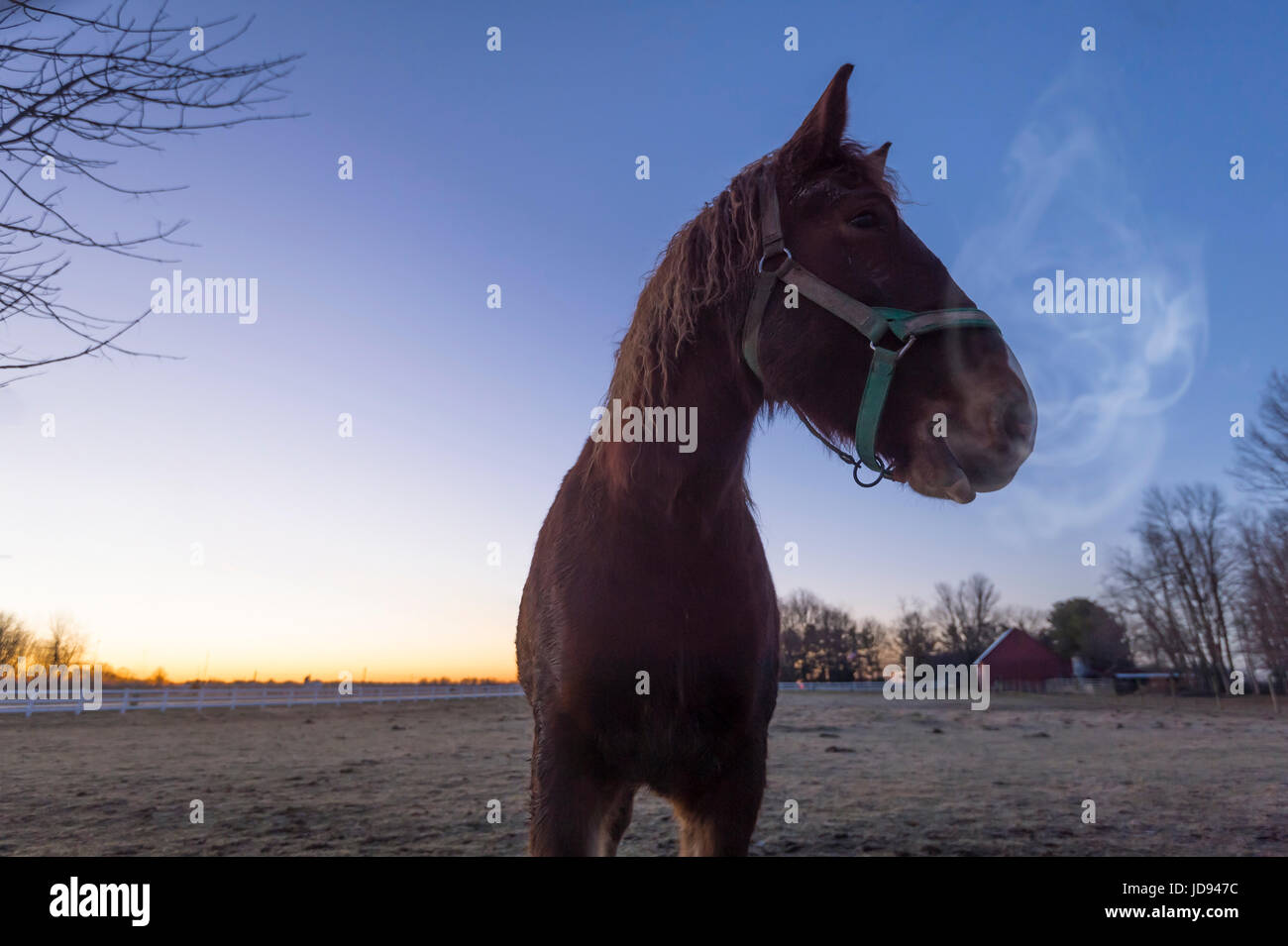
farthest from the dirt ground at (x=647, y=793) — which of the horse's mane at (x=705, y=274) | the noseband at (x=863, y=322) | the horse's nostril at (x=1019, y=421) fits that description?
the horse's nostril at (x=1019, y=421)

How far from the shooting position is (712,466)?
2230mm

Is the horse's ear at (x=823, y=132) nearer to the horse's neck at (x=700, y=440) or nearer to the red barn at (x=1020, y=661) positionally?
the horse's neck at (x=700, y=440)

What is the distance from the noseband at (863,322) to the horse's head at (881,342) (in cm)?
1

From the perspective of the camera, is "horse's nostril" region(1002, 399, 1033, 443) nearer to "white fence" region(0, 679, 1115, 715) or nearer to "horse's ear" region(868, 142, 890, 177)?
"horse's ear" region(868, 142, 890, 177)

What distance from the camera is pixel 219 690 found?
24.8 metres

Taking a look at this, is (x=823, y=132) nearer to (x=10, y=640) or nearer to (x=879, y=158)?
(x=879, y=158)

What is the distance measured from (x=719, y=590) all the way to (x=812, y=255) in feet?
3.84

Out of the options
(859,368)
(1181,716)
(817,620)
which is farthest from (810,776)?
(817,620)

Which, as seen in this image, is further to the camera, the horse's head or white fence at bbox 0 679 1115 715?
white fence at bbox 0 679 1115 715

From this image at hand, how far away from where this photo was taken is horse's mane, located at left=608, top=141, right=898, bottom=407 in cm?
212

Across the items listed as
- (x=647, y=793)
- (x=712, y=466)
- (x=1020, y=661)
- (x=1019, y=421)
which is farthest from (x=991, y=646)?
(x=1019, y=421)

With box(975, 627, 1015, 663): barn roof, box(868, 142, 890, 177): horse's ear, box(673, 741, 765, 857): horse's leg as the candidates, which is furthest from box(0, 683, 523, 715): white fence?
box(975, 627, 1015, 663): barn roof

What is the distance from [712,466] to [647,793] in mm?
3473
